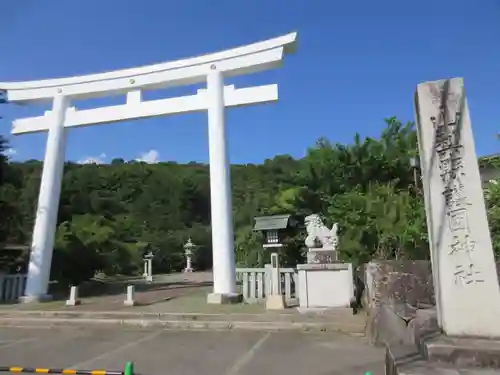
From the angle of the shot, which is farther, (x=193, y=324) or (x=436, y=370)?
(x=193, y=324)

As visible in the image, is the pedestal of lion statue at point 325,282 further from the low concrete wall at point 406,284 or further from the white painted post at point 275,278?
the low concrete wall at point 406,284

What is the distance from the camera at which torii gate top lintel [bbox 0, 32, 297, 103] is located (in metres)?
11.0

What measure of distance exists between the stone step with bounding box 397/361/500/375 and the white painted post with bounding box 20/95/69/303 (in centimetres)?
1182

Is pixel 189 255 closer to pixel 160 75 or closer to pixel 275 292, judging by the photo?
pixel 160 75

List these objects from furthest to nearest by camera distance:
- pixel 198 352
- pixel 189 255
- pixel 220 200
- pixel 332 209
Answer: pixel 189 255 → pixel 332 209 → pixel 220 200 → pixel 198 352

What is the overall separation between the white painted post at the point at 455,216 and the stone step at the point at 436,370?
492 millimetres

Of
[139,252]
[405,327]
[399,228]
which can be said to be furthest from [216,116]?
[139,252]

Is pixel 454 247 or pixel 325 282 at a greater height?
pixel 454 247

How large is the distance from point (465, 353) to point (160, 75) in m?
11.2

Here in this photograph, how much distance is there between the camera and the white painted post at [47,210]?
11.9m

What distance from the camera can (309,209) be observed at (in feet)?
48.1

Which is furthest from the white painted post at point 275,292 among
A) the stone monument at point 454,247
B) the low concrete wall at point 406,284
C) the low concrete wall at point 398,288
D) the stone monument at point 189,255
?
the stone monument at point 189,255

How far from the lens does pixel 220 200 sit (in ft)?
34.7

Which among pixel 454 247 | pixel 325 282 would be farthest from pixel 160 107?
pixel 454 247
